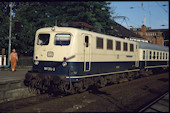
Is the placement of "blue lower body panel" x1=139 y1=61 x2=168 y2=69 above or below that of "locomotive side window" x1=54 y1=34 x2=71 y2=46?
below

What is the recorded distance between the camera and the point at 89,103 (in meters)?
8.99

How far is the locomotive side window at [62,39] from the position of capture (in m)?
10.2

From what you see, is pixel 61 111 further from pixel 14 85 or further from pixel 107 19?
pixel 107 19

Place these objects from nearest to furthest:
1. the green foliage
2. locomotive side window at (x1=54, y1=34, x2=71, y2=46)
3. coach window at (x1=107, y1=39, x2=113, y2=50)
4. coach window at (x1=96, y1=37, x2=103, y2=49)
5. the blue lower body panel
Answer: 1. locomotive side window at (x1=54, y1=34, x2=71, y2=46)
2. coach window at (x1=96, y1=37, x2=103, y2=49)
3. coach window at (x1=107, y1=39, x2=113, y2=50)
4. the blue lower body panel
5. the green foliage

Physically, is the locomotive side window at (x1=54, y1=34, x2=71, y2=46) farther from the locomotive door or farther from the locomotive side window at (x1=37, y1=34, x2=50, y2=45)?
the locomotive door

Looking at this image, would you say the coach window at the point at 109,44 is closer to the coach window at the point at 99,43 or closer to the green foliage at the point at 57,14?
the coach window at the point at 99,43

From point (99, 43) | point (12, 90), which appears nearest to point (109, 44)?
point (99, 43)

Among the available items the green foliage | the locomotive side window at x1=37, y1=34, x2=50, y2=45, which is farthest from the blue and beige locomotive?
the green foliage

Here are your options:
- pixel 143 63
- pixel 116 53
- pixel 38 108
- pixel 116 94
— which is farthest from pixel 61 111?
pixel 143 63

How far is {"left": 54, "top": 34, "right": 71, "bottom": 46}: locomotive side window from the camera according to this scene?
10156mm

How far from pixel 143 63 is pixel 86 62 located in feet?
31.6

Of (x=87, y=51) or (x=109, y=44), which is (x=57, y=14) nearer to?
(x=109, y=44)

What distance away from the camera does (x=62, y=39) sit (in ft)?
33.7

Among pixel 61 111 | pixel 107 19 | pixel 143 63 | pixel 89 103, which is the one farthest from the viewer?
pixel 107 19
